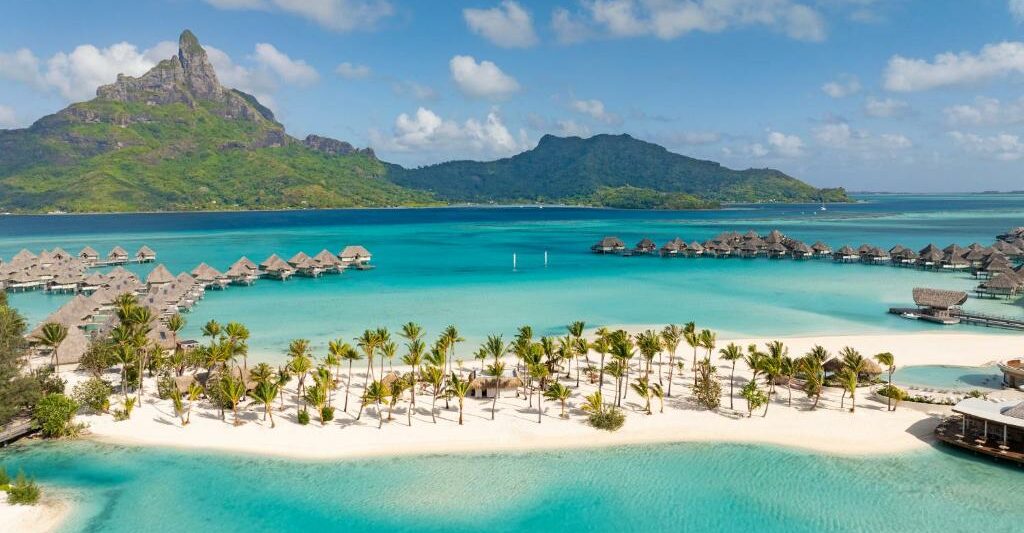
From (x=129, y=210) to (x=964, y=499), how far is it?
227 meters

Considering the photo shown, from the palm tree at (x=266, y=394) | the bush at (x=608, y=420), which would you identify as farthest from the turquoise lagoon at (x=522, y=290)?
the bush at (x=608, y=420)

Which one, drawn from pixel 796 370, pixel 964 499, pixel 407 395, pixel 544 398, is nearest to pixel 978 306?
pixel 796 370

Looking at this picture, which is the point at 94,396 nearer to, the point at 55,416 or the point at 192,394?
the point at 55,416

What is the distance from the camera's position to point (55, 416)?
23.8 metres

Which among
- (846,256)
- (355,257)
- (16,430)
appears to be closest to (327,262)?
(355,257)

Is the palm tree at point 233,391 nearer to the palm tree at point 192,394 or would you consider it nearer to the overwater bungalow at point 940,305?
the palm tree at point 192,394

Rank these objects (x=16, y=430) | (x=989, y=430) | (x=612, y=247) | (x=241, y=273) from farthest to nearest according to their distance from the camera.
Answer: (x=612, y=247), (x=241, y=273), (x=16, y=430), (x=989, y=430)

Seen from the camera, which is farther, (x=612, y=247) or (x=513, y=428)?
(x=612, y=247)

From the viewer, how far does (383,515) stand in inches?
742

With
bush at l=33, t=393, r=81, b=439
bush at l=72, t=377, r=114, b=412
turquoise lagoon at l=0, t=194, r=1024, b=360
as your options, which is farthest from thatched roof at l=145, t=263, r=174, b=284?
bush at l=33, t=393, r=81, b=439

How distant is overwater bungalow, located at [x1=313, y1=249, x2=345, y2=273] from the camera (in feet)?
241

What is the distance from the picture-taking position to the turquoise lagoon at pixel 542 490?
60.6ft

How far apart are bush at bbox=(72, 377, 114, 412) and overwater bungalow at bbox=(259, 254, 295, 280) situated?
139 feet

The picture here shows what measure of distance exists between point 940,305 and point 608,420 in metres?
35.8
